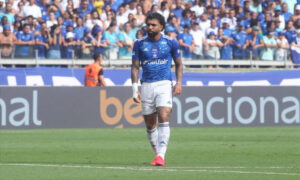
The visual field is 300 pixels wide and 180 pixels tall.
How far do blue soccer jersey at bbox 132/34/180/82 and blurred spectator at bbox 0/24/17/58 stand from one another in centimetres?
1147

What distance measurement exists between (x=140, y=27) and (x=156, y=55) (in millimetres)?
13901

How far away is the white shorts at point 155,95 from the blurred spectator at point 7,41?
37.8 ft

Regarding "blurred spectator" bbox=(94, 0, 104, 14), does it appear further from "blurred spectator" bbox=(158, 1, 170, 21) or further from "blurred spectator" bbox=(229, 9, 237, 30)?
"blurred spectator" bbox=(229, 9, 237, 30)

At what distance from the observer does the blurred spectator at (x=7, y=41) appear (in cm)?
2289

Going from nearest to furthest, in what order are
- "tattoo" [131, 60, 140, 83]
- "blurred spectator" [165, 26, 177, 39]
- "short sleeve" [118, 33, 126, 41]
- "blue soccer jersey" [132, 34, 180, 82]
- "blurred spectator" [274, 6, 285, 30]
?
1. "blue soccer jersey" [132, 34, 180, 82]
2. "tattoo" [131, 60, 140, 83]
3. "short sleeve" [118, 33, 126, 41]
4. "blurred spectator" [165, 26, 177, 39]
5. "blurred spectator" [274, 6, 285, 30]

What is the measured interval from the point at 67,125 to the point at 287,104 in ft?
21.6

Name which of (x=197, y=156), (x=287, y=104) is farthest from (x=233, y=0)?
(x=197, y=156)

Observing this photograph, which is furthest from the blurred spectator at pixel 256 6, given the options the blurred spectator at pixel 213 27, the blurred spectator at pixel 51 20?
the blurred spectator at pixel 51 20

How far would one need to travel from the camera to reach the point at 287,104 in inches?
934

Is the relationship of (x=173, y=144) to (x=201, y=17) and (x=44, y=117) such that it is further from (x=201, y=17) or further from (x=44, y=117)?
(x=201, y=17)

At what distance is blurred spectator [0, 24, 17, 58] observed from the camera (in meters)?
22.9

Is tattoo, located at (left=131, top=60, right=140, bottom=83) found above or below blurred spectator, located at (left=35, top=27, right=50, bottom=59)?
below

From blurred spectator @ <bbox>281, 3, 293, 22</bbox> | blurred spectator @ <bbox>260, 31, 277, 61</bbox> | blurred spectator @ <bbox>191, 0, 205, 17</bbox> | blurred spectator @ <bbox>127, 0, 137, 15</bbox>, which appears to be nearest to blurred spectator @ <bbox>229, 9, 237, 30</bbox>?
blurred spectator @ <bbox>191, 0, 205, 17</bbox>

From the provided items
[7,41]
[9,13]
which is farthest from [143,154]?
[9,13]
